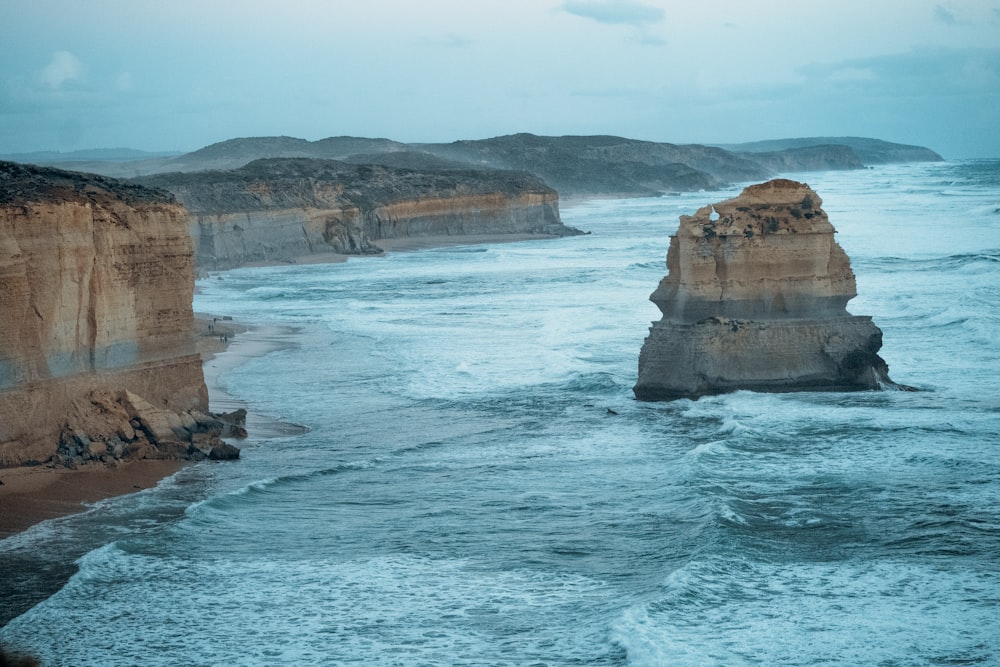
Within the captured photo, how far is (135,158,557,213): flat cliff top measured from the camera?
2340 inches

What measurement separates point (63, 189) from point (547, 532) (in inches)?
313

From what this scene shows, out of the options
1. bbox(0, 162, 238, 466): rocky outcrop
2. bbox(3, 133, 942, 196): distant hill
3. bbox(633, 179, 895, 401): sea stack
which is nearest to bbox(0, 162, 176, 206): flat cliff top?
bbox(0, 162, 238, 466): rocky outcrop

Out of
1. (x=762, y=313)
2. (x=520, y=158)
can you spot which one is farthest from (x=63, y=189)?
(x=520, y=158)

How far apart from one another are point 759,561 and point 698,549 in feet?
2.19

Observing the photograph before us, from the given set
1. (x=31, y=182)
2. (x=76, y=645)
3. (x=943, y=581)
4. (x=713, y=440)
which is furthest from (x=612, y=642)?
(x=31, y=182)

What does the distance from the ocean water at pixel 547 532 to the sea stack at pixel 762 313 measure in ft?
1.63

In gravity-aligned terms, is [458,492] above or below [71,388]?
below

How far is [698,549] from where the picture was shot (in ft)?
41.4

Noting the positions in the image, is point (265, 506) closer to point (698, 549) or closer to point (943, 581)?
point (698, 549)

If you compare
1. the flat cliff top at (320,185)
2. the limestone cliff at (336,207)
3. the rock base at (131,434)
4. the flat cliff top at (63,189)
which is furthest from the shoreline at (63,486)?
the flat cliff top at (320,185)

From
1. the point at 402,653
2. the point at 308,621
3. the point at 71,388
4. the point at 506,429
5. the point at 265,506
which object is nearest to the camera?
the point at 402,653

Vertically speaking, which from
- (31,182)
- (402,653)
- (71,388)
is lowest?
(402,653)

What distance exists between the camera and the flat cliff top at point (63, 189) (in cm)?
1588

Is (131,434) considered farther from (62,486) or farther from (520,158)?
(520,158)
